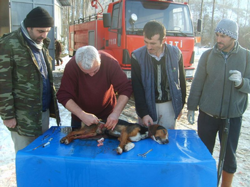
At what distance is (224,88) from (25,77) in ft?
6.43

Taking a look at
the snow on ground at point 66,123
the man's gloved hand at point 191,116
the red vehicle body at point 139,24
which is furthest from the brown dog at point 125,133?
the red vehicle body at point 139,24

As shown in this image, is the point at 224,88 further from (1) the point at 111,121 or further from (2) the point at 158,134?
(1) the point at 111,121

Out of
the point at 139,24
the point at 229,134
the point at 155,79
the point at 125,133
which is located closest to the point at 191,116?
the point at 229,134

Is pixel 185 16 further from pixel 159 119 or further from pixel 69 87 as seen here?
pixel 69 87

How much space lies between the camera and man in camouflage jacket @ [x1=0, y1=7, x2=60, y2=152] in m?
1.99

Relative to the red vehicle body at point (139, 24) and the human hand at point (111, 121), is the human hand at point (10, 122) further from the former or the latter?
→ the red vehicle body at point (139, 24)

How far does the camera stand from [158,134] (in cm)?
208

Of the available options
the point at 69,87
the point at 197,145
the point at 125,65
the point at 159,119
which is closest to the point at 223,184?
the point at 197,145

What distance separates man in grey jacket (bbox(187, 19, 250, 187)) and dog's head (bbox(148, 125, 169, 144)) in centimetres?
62

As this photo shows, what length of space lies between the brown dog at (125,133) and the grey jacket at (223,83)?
2.15ft

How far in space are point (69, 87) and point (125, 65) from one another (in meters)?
3.62

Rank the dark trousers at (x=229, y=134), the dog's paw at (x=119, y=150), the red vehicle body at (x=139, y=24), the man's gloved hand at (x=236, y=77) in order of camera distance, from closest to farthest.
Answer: the dog's paw at (x=119, y=150) < the man's gloved hand at (x=236, y=77) < the dark trousers at (x=229, y=134) < the red vehicle body at (x=139, y=24)

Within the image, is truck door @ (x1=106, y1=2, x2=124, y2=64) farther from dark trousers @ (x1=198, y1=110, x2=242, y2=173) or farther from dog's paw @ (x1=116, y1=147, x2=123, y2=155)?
dog's paw @ (x1=116, y1=147, x2=123, y2=155)

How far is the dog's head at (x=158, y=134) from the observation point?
2.05 metres
